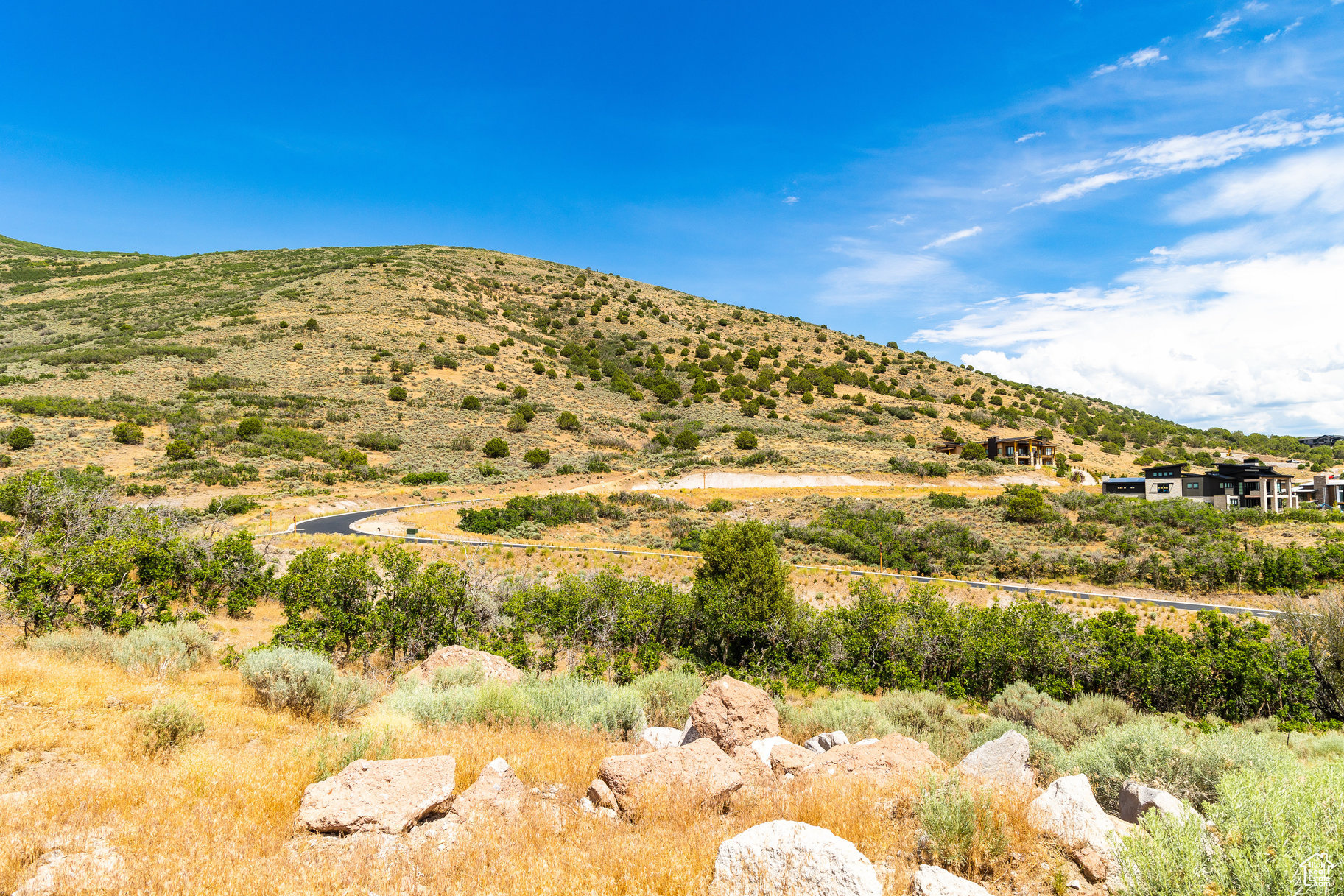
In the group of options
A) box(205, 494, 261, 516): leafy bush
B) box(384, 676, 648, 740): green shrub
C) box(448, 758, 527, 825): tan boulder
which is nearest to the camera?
box(448, 758, 527, 825): tan boulder

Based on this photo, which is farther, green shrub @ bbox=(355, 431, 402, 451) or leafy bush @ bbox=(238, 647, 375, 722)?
green shrub @ bbox=(355, 431, 402, 451)

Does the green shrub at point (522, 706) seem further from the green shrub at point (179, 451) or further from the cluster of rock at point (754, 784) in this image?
the green shrub at point (179, 451)

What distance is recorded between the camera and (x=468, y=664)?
28.2 ft

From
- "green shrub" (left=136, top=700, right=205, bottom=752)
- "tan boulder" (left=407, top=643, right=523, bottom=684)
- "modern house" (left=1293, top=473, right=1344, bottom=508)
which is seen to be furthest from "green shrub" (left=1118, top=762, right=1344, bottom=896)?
"modern house" (left=1293, top=473, right=1344, bottom=508)

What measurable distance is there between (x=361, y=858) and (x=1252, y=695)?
512 inches

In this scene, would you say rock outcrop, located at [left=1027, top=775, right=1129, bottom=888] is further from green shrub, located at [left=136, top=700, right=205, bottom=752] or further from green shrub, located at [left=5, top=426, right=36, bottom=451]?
green shrub, located at [left=5, top=426, right=36, bottom=451]

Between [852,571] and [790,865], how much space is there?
778 inches

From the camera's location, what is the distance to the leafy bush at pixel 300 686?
23.1ft

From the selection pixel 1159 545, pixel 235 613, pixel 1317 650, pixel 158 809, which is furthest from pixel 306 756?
pixel 1159 545

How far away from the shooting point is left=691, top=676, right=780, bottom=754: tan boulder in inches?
285

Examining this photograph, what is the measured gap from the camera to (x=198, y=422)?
37594mm

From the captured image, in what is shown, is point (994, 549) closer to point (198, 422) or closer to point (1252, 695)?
point (1252, 695)

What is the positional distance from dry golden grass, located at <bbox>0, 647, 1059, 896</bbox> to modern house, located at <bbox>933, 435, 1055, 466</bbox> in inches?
2037

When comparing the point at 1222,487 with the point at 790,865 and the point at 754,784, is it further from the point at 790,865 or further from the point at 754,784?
the point at 790,865
